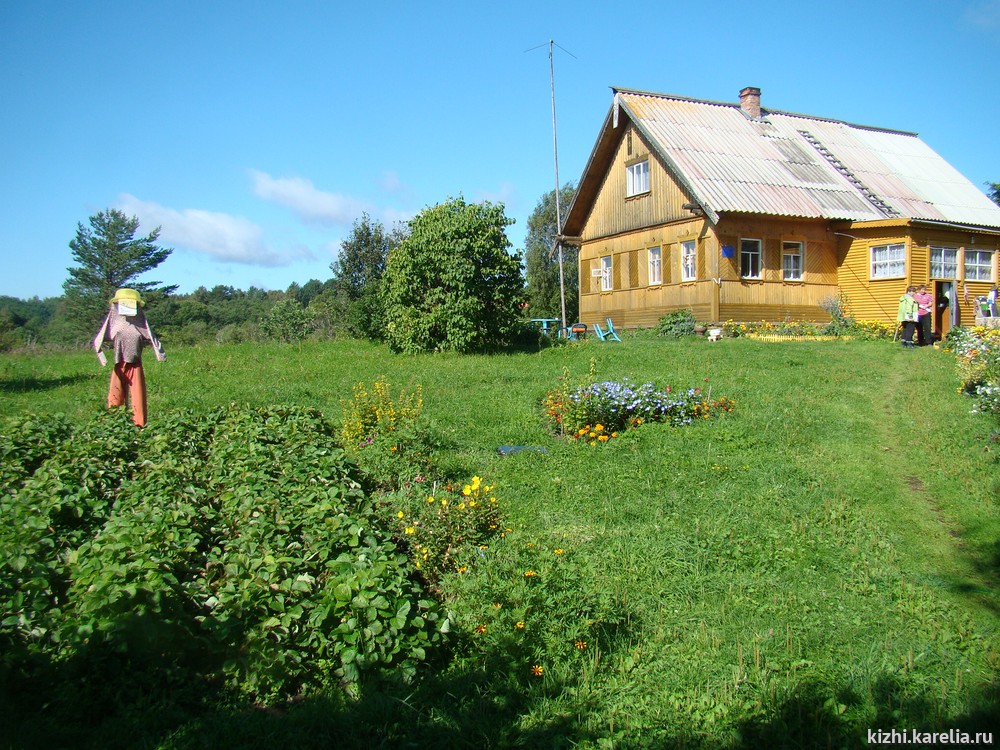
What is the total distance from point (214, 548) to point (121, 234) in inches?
2094

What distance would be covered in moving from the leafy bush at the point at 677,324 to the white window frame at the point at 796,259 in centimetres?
323

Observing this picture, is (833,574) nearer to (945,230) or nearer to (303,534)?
(303,534)

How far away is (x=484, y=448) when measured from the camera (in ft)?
28.2

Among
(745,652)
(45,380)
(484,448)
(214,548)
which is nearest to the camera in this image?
(745,652)

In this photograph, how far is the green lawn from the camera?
404cm

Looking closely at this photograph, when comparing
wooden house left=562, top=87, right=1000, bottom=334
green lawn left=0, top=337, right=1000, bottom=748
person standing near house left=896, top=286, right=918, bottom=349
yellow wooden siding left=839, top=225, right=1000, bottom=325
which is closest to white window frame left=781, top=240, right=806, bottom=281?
wooden house left=562, top=87, right=1000, bottom=334

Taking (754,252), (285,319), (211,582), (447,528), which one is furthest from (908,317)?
(285,319)

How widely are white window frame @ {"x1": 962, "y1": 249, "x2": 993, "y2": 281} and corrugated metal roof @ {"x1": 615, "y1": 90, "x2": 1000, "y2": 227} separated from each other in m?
0.94

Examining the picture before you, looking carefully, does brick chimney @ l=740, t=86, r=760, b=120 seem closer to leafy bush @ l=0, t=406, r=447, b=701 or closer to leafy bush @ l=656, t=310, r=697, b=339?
leafy bush @ l=656, t=310, r=697, b=339

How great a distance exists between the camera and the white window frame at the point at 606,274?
1010 inches

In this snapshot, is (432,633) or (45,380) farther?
(45,380)

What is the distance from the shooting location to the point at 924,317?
18.0m

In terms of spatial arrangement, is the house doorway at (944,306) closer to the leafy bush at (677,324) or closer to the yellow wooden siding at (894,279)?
the yellow wooden siding at (894,279)

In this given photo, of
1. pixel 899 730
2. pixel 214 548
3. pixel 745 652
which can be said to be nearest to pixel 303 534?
pixel 214 548
